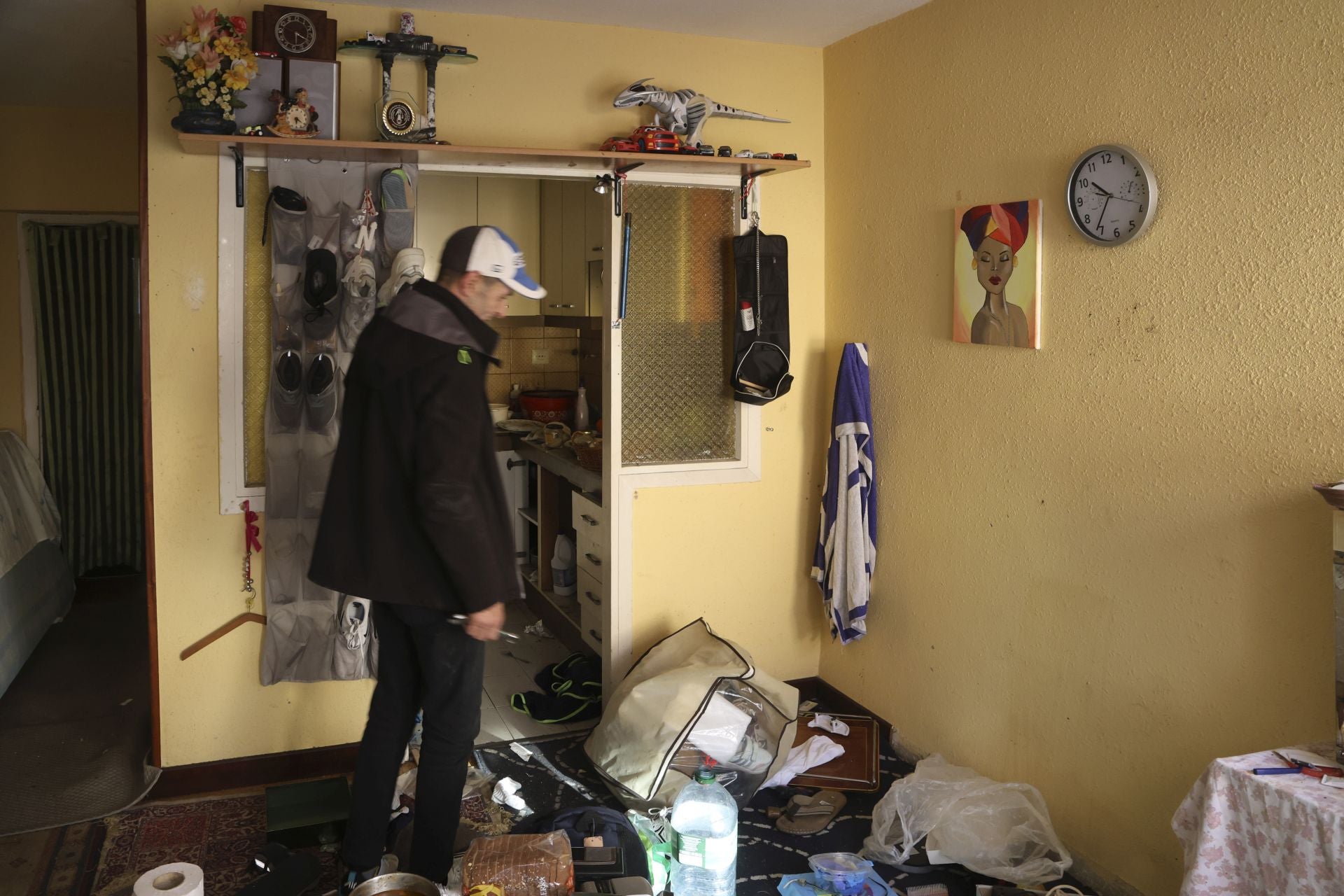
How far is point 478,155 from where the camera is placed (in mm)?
3148

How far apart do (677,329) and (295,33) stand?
1.47 meters

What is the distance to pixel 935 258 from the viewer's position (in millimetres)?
3158

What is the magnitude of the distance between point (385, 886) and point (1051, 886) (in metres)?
1.62

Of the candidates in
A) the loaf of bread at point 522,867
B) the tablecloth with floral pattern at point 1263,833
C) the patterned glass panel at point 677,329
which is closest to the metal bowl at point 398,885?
the loaf of bread at point 522,867

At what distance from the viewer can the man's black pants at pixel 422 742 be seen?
251 cm

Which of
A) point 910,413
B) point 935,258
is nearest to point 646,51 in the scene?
point 935,258

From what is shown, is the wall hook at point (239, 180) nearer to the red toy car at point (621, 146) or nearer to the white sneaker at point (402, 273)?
the white sneaker at point (402, 273)

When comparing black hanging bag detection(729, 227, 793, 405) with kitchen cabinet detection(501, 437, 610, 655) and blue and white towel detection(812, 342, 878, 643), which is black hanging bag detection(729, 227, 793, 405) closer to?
blue and white towel detection(812, 342, 878, 643)

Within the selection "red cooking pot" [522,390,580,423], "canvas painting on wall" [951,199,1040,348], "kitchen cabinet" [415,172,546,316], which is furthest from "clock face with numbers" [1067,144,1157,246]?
"red cooking pot" [522,390,580,423]

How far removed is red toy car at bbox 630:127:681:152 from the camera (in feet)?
10.9

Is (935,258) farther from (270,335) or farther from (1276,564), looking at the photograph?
(270,335)

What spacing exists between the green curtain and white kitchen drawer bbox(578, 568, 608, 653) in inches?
108

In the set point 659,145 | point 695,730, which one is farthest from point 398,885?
point 659,145

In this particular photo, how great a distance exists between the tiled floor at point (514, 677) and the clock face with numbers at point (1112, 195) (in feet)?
7.37
